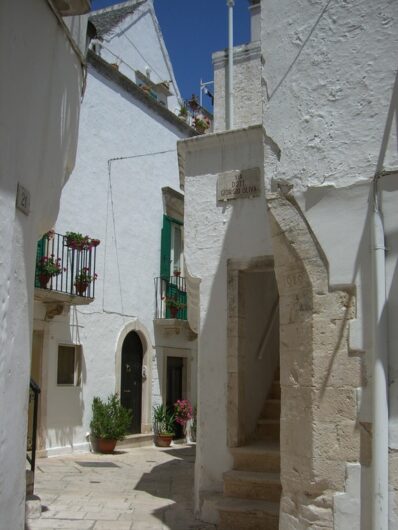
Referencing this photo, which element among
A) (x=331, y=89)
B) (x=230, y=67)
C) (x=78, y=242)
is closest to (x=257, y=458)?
(x=331, y=89)

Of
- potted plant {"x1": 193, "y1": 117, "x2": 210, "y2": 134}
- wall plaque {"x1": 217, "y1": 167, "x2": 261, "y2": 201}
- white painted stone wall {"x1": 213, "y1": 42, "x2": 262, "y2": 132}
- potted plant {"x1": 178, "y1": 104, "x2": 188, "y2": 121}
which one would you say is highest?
potted plant {"x1": 178, "y1": 104, "x2": 188, "y2": 121}

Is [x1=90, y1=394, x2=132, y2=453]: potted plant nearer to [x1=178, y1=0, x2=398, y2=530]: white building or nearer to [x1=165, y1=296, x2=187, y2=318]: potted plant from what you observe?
[x1=165, y1=296, x2=187, y2=318]: potted plant

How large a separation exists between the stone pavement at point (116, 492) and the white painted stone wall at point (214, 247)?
550 millimetres

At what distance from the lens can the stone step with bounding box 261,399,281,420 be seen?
7155 millimetres

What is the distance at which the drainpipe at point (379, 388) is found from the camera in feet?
13.1

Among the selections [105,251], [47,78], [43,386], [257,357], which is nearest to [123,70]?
[105,251]

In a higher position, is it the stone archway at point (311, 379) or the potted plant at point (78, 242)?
the potted plant at point (78, 242)

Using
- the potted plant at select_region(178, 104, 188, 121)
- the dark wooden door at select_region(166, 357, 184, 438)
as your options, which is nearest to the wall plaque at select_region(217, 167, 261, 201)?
the dark wooden door at select_region(166, 357, 184, 438)

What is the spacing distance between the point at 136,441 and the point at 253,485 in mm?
7382

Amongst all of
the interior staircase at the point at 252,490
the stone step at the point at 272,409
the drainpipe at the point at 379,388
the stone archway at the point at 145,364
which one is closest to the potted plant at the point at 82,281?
the stone archway at the point at 145,364

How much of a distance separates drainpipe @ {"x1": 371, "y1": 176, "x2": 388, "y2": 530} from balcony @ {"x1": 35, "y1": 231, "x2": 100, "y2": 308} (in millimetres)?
7303

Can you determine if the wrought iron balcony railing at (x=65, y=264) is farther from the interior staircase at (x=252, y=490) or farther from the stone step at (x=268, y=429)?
the interior staircase at (x=252, y=490)

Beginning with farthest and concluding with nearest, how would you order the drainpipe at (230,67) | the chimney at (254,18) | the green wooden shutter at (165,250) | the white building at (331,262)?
the green wooden shutter at (165,250), the chimney at (254,18), the drainpipe at (230,67), the white building at (331,262)

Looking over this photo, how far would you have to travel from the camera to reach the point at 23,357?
4.10 metres
